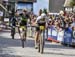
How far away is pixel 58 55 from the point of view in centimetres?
1761

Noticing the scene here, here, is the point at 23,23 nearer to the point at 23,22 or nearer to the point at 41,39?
the point at 23,22

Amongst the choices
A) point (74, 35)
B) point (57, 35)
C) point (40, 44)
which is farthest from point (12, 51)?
point (57, 35)

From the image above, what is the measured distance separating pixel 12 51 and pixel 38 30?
146 centimetres

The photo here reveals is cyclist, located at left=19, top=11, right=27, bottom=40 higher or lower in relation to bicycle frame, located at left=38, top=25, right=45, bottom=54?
higher

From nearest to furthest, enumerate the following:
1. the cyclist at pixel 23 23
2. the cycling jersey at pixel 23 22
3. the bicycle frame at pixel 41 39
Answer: the bicycle frame at pixel 41 39 < the cyclist at pixel 23 23 < the cycling jersey at pixel 23 22

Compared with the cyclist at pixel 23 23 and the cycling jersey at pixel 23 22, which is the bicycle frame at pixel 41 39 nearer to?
the cyclist at pixel 23 23

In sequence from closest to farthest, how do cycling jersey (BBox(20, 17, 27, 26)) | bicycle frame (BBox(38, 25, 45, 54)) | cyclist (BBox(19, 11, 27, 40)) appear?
1. bicycle frame (BBox(38, 25, 45, 54))
2. cyclist (BBox(19, 11, 27, 40))
3. cycling jersey (BBox(20, 17, 27, 26))

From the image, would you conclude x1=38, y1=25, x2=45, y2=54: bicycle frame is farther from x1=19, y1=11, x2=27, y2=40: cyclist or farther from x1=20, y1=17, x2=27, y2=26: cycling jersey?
x1=20, y1=17, x2=27, y2=26: cycling jersey

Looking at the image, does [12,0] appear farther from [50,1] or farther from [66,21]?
[66,21]

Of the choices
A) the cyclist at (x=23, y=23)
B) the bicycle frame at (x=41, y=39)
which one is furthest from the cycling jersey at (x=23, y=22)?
the bicycle frame at (x=41, y=39)

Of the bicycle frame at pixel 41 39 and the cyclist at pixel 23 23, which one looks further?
the cyclist at pixel 23 23

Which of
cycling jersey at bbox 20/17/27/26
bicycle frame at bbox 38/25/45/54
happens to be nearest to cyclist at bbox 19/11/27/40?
cycling jersey at bbox 20/17/27/26

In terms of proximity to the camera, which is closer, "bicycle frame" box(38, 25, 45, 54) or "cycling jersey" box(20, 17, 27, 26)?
"bicycle frame" box(38, 25, 45, 54)

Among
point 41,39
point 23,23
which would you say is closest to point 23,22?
point 23,23
